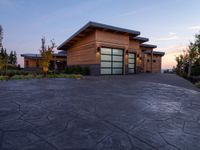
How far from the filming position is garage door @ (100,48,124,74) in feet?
42.9

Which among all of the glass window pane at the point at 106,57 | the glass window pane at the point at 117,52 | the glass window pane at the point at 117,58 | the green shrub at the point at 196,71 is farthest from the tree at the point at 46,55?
the green shrub at the point at 196,71

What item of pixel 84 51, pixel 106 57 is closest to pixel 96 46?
pixel 106 57

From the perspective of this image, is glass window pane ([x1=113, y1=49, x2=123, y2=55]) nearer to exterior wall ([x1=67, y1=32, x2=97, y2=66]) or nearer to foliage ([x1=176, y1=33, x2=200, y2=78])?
exterior wall ([x1=67, y1=32, x2=97, y2=66])

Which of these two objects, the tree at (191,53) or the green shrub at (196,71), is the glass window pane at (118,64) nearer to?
the tree at (191,53)

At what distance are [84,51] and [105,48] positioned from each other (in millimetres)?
2375

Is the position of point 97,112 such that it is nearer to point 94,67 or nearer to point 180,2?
point 94,67

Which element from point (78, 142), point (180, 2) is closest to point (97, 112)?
point (78, 142)

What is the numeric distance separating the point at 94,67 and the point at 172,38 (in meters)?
12.1

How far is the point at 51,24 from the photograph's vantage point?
1744 centimetres

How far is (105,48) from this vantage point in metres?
13.0

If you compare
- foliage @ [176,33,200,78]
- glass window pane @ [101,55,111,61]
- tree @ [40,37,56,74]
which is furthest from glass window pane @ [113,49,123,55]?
foliage @ [176,33,200,78]

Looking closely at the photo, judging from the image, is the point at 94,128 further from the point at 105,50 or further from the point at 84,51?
the point at 84,51

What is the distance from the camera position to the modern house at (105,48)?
12.2 metres

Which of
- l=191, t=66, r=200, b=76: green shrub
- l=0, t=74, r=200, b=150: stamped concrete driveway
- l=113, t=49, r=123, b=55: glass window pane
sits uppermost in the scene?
l=113, t=49, r=123, b=55: glass window pane
